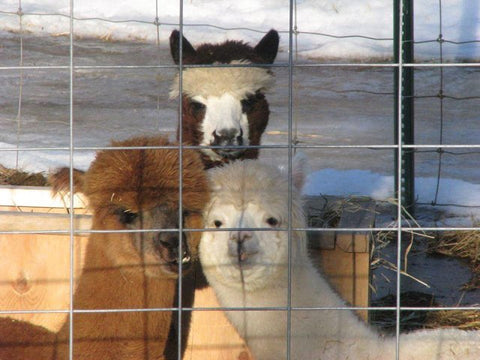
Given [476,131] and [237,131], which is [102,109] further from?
[237,131]

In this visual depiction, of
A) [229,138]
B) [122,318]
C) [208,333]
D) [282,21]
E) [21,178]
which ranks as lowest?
[208,333]

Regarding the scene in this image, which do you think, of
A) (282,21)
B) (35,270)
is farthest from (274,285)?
(282,21)

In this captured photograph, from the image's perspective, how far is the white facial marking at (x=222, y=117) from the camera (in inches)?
160

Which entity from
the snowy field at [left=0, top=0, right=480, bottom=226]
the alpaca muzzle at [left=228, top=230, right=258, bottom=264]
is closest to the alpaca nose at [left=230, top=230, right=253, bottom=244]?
the alpaca muzzle at [left=228, top=230, right=258, bottom=264]

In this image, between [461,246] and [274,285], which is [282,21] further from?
[274,285]

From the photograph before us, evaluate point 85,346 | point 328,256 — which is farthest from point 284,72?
point 85,346

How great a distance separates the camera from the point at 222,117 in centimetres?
411

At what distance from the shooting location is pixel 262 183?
9.93 ft

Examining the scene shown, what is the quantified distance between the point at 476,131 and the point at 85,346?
6.23 meters

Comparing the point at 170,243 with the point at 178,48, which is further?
the point at 178,48

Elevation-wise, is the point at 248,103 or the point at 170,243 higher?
the point at 248,103

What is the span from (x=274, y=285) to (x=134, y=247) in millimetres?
573

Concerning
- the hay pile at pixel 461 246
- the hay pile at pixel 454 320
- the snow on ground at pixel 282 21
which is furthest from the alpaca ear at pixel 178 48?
the snow on ground at pixel 282 21

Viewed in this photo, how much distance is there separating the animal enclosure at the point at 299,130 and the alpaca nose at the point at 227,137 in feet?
0.10
